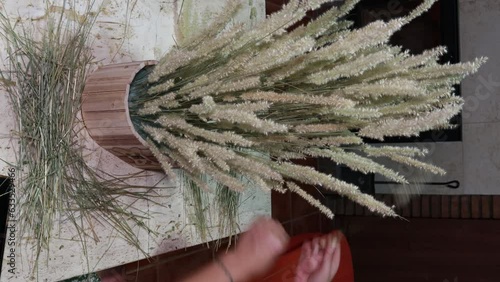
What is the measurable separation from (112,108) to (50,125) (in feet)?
0.35

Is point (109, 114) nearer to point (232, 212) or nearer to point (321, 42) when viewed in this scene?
point (321, 42)

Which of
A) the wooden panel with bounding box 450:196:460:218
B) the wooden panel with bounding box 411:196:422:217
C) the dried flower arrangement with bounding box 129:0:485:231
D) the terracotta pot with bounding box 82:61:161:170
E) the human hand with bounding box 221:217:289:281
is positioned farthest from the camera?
the wooden panel with bounding box 411:196:422:217

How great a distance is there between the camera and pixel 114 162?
1.10 metres

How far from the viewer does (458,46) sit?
11.5 feet

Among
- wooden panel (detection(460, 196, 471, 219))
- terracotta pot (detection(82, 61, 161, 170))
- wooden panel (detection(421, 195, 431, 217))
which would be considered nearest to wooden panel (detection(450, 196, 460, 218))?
wooden panel (detection(460, 196, 471, 219))

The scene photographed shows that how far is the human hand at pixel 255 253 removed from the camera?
1277 millimetres

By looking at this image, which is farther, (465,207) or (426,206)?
(426,206)

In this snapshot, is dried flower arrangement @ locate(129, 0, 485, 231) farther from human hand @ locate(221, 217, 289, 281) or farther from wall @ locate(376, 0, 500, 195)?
wall @ locate(376, 0, 500, 195)

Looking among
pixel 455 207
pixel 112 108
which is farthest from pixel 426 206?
pixel 112 108

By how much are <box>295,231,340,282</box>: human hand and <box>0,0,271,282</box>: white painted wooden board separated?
46cm

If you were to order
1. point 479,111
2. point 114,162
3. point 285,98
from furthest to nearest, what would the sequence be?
point 479,111
point 114,162
point 285,98

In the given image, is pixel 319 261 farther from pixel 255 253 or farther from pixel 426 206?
pixel 426 206

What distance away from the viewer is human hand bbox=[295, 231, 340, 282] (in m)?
1.70

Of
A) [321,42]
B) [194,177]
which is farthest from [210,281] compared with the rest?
[321,42]
